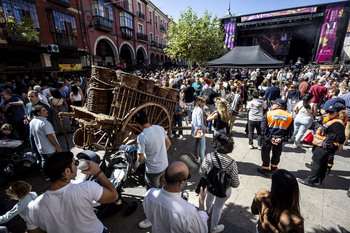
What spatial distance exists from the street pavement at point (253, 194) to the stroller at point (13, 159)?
55 centimetres

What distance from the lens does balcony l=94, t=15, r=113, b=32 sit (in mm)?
17891

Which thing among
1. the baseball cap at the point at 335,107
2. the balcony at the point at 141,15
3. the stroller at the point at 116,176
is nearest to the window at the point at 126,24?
the balcony at the point at 141,15

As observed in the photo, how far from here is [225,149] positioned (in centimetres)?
227

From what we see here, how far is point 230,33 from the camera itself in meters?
27.8

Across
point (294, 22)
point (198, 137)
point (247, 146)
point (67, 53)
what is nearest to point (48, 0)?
point (67, 53)

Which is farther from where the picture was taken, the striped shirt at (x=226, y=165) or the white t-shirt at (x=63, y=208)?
the striped shirt at (x=226, y=165)

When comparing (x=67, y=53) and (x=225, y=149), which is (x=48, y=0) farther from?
(x=225, y=149)

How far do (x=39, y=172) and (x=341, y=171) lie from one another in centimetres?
758

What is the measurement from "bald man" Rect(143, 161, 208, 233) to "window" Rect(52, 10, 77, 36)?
17.9 metres

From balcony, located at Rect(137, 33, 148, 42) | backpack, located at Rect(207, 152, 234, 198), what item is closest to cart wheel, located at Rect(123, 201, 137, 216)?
backpack, located at Rect(207, 152, 234, 198)

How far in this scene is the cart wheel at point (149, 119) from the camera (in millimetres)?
3234

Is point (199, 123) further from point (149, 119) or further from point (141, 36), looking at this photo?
point (141, 36)

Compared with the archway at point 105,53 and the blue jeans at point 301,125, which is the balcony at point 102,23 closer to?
the archway at point 105,53

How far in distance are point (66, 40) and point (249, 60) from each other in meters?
15.7
